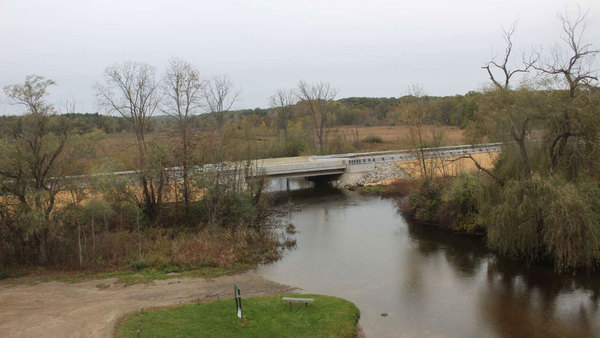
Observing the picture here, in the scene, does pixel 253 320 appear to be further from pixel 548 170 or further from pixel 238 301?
pixel 548 170

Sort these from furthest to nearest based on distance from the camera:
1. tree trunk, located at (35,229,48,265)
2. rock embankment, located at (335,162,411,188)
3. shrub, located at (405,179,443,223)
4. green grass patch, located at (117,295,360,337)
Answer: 1. rock embankment, located at (335,162,411,188)
2. shrub, located at (405,179,443,223)
3. tree trunk, located at (35,229,48,265)
4. green grass patch, located at (117,295,360,337)

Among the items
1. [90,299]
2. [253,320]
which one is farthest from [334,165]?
[253,320]

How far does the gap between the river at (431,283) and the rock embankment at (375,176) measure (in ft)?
48.7

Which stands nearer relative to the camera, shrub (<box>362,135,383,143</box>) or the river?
the river

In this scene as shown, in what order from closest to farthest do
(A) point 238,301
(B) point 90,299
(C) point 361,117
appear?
1. (A) point 238,301
2. (B) point 90,299
3. (C) point 361,117

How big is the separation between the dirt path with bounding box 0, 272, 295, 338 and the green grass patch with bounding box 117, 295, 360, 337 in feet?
3.73

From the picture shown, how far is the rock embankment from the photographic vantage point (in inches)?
1698

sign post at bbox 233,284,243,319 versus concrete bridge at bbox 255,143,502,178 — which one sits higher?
concrete bridge at bbox 255,143,502,178

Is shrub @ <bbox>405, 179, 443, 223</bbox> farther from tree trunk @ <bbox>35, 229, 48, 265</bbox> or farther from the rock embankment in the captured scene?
tree trunk @ <bbox>35, 229, 48, 265</bbox>

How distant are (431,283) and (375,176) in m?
25.9

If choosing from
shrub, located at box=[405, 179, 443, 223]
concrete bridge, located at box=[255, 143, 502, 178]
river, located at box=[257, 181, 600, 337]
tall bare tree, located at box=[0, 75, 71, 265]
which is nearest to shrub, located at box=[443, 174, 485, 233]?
river, located at box=[257, 181, 600, 337]

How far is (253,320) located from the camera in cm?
1380

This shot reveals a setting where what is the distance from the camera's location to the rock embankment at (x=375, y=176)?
4312cm

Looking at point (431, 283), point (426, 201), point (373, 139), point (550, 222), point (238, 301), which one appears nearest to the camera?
point (238, 301)
